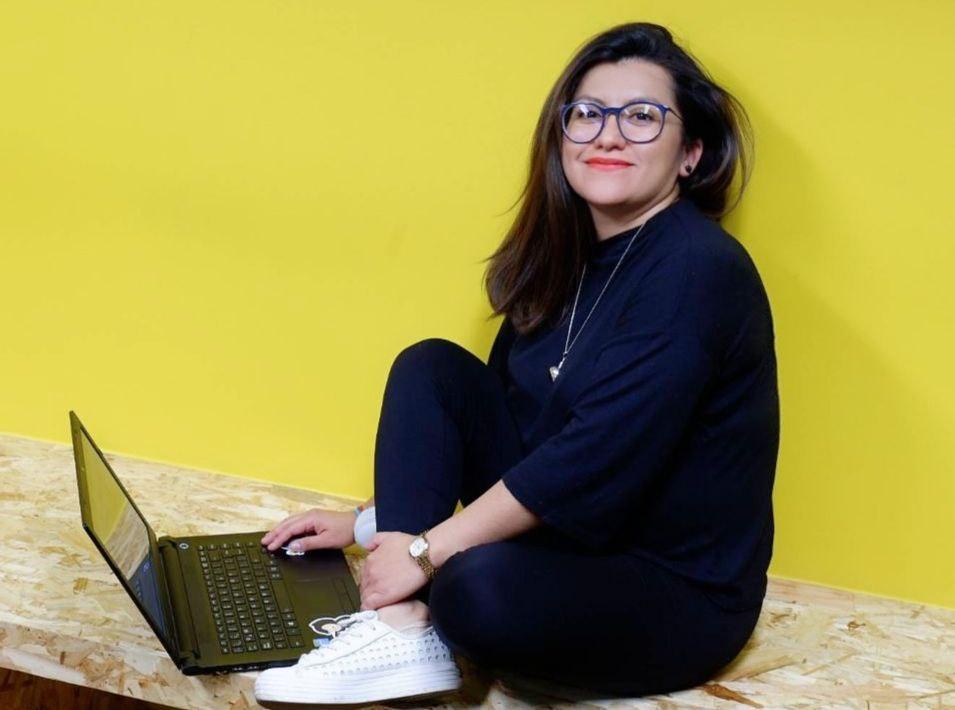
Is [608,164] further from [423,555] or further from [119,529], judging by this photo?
[119,529]

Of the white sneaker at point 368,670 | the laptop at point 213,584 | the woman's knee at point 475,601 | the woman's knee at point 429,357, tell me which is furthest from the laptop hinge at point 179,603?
the woman's knee at point 429,357

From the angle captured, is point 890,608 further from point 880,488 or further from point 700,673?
point 700,673

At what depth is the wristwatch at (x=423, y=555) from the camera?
1732 millimetres

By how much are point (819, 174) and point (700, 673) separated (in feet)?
2.65

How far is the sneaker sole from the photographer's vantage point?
65.1 inches

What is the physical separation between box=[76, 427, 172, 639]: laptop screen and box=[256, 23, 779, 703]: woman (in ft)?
0.69

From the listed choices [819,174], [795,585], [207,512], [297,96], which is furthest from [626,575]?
[297,96]

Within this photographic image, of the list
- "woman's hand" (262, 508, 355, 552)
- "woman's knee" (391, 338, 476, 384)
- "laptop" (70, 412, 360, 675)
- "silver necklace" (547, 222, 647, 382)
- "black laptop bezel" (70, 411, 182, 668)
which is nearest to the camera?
"black laptop bezel" (70, 411, 182, 668)

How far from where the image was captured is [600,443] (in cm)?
164

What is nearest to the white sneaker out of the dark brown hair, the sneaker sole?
the sneaker sole

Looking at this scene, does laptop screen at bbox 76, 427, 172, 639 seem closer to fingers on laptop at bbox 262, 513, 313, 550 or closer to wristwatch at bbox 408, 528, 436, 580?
fingers on laptop at bbox 262, 513, 313, 550

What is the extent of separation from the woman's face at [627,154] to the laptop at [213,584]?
73 centimetres

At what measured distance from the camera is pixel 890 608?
2.13m

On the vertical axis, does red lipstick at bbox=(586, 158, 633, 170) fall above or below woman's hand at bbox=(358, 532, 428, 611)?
above
